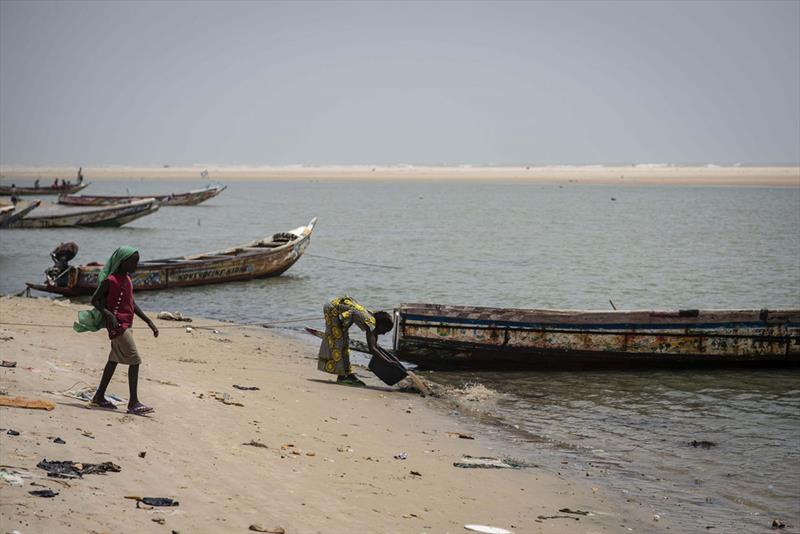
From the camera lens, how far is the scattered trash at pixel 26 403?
295 inches

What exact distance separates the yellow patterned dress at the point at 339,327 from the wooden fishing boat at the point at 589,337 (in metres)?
1.98

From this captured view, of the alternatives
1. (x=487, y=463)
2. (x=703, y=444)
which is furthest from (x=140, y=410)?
(x=703, y=444)

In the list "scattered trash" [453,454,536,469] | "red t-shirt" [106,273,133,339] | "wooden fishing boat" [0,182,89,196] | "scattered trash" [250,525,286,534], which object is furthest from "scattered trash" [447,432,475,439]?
"wooden fishing boat" [0,182,89,196]

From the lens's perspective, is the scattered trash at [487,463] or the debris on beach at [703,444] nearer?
the scattered trash at [487,463]

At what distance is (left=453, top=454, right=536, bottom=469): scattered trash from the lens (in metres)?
8.42

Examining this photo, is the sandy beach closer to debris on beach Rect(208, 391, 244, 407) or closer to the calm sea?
debris on beach Rect(208, 391, 244, 407)

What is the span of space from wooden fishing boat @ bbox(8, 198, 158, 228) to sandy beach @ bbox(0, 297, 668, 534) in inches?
1153

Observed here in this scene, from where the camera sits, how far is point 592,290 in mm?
24781

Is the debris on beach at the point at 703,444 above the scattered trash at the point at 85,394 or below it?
below

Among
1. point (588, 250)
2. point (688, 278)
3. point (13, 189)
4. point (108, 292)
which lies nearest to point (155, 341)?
point (108, 292)

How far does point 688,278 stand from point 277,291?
43.4ft

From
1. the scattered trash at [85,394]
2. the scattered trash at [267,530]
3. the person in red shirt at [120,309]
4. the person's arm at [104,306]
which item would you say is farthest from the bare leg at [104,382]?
the scattered trash at [267,530]

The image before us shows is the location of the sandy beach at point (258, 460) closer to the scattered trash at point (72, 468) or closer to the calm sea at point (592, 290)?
the scattered trash at point (72, 468)

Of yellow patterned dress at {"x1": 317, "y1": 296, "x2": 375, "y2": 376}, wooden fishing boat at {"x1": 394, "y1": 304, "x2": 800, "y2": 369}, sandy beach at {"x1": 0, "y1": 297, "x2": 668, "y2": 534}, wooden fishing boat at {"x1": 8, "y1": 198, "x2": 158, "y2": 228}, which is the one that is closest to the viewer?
sandy beach at {"x1": 0, "y1": 297, "x2": 668, "y2": 534}
